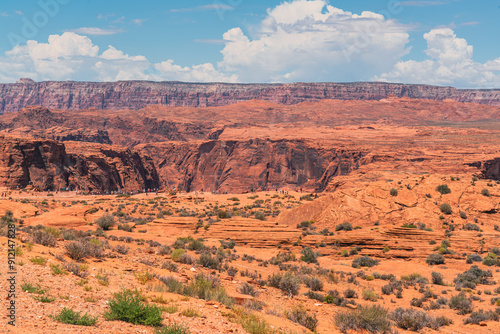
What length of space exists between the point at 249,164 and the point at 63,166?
54.6 metres

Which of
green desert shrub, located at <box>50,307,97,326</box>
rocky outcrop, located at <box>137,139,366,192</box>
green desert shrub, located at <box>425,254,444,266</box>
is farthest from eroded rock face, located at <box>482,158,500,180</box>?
green desert shrub, located at <box>50,307,97,326</box>

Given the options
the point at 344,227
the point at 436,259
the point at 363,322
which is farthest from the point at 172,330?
the point at 344,227

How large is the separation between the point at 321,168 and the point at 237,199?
178 ft

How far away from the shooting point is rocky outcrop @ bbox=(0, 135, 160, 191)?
72625 millimetres

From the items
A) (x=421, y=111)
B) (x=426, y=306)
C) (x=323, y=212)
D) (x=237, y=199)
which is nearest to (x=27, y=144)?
(x=237, y=199)

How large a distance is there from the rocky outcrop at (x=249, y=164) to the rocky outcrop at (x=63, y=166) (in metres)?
28.9

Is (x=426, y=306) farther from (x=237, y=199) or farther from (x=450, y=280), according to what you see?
(x=237, y=199)

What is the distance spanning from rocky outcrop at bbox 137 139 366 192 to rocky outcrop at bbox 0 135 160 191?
1140 inches

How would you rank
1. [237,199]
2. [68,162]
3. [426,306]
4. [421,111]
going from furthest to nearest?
[421,111] < [68,162] < [237,199] < [426,306]

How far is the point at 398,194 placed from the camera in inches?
1380

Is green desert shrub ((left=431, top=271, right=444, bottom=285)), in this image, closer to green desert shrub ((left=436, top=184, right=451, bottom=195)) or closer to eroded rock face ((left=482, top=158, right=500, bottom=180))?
green desert shrub ((left=436, top=184, right=451, bottom=195))

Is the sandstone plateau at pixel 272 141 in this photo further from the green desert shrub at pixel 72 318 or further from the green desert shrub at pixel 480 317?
the green desert shrub at pixel 72 318

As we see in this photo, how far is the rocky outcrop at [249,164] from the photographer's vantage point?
4085 inches

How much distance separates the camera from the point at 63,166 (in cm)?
7944
